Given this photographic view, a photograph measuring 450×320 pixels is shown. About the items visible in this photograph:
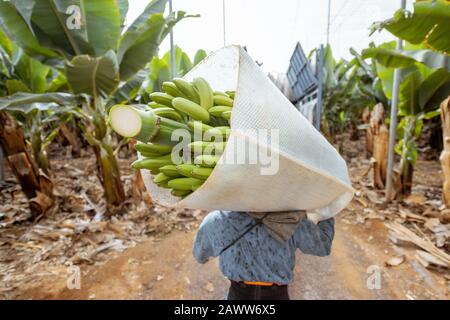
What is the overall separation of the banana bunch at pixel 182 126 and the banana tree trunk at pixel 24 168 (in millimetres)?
2776

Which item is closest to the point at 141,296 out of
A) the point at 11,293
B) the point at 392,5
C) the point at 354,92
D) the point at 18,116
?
the point at 11,293

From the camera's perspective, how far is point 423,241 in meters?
2.45

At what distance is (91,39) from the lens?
2494mm

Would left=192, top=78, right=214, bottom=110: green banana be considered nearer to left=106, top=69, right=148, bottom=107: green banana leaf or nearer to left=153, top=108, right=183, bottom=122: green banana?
left=153, top=108, right=183, bottom=122: green banana

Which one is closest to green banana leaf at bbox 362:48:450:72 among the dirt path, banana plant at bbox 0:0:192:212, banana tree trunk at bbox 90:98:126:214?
the dirt path

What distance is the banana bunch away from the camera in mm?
648

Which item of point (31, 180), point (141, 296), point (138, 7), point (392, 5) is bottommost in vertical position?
point (141, 296)

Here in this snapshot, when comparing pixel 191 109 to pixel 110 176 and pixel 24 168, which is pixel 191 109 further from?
pixel 24 168

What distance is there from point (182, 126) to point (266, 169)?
281 millimetres

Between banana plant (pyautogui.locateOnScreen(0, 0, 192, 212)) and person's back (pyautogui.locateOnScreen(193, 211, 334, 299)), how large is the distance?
1.88 m

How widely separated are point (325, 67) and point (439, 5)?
167 inches

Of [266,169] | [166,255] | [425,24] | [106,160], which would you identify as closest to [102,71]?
[106,160]

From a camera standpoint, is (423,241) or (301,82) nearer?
(423,241)

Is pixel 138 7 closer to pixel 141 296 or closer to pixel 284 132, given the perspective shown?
pixel 141 296
